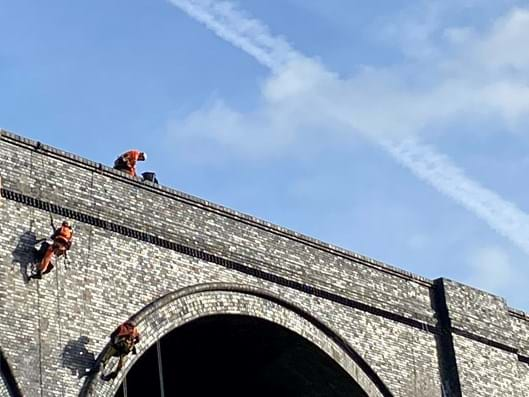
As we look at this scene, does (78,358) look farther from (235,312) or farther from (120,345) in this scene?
(235,312)

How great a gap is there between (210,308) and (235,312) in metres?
0.59

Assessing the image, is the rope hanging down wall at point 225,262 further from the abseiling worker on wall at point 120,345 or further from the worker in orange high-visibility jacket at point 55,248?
the abseiling worker on wall at point 120,345

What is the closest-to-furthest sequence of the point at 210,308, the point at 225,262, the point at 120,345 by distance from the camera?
the point at 120,345, the point at 210,308, the point at 225,262

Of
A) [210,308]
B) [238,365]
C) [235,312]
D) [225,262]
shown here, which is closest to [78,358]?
[210,308]

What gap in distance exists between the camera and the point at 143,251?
28.4m

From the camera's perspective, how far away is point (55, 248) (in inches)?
1043

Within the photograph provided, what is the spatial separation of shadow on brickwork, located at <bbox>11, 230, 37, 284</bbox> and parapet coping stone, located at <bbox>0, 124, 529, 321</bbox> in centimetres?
178

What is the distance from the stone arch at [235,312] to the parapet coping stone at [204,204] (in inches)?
64.2

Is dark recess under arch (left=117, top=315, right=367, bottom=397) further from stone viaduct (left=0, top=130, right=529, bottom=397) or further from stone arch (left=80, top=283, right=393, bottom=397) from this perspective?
stone arch (left=80, top=283, right=393, bottom=397)

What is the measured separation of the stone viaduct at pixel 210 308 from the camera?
2644 centimetres

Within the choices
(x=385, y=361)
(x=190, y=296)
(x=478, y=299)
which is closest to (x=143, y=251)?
(x=190, y=296)

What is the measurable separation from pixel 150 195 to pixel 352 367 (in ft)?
18.2

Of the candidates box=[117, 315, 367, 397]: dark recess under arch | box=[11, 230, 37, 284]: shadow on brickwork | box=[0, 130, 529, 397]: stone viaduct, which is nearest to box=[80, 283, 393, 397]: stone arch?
box=[0, 130, 529, 397]: stone viaduct

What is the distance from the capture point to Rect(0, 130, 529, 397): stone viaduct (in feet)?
86.7
